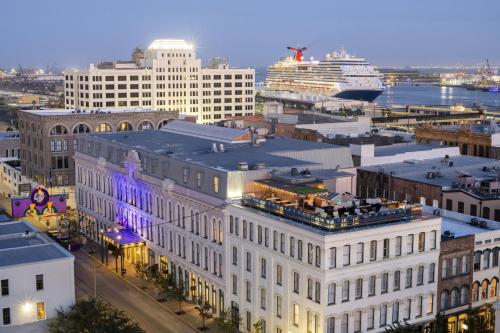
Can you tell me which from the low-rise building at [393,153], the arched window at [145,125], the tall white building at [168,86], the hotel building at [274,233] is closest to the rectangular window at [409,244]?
the hotel building at [274,233]

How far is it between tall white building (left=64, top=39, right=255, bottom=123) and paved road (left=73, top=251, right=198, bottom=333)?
88.6 metres

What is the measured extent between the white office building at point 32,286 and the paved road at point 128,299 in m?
6.69

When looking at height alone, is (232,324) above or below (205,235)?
below

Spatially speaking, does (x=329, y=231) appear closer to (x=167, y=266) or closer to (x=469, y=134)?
(x=167, y=266)

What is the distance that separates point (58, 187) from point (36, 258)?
165ft

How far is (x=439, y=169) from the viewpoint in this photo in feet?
237

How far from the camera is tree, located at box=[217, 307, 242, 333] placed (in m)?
48.3

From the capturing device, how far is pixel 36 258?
48.8 meters

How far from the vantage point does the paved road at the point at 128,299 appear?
5266 centimetres

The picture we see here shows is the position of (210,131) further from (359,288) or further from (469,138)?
(469,138)

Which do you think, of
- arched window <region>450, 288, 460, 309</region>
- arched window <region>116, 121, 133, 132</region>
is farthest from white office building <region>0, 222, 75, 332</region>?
arched window <region>116, 121, 133, 132</region>

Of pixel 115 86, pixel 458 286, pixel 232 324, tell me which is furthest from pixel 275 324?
pixel 115 86

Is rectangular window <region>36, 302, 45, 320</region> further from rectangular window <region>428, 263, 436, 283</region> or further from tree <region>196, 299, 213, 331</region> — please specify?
rectangular window <region>428, 263, 436, 283</region>

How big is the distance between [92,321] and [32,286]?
5.97m
